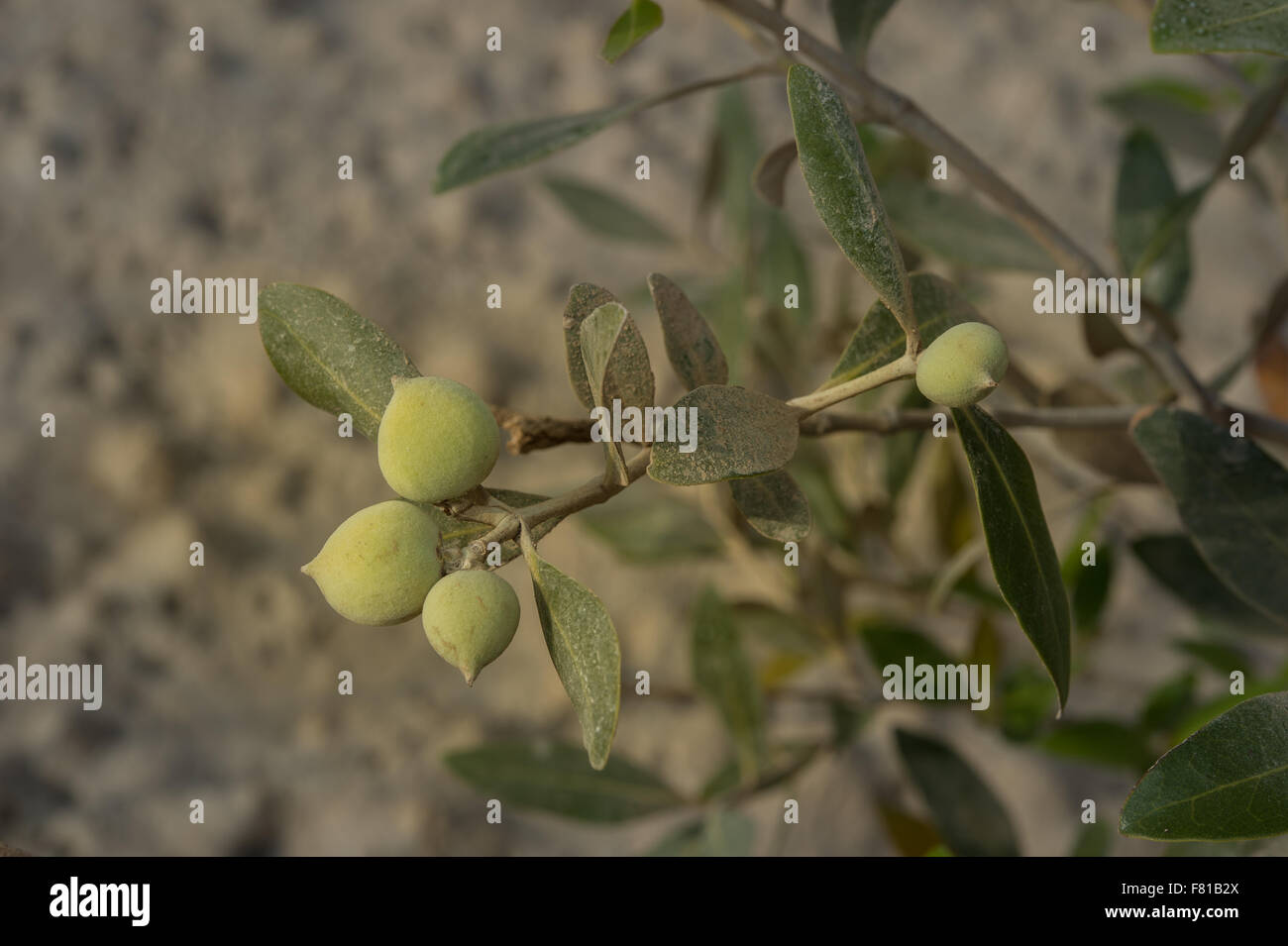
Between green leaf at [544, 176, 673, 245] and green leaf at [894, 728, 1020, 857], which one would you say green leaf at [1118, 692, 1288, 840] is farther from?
green leaf at [544, 176, 673, 245]

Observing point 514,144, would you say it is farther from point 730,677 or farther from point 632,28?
point 730,677

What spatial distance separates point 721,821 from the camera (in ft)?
2.56

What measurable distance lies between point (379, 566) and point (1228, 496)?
0.43 metres

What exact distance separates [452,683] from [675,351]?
0.81 metres

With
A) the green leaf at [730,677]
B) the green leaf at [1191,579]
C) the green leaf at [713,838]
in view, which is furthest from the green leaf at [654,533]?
the green leaf at [1191,579]

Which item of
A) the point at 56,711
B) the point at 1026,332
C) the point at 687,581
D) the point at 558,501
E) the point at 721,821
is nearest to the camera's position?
the point at 558,501

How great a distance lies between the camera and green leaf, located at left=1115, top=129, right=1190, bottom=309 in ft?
2.31

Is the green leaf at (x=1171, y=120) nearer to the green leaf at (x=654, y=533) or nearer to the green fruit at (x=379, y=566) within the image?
the green leaf at (x=654, y=533)

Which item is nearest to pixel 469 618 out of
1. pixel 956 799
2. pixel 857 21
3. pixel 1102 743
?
pixel 857 21

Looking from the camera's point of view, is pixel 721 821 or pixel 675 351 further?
pixel 721 821

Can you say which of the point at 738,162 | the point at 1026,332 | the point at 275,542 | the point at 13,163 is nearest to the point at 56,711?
the point at 275,542

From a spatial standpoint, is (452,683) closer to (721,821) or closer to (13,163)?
(721,821)

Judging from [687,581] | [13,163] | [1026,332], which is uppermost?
[13,163]

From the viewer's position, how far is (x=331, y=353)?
0.43 meters
